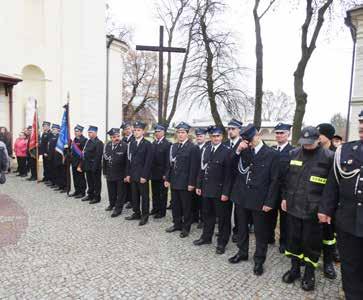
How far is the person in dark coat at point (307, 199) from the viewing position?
409cm

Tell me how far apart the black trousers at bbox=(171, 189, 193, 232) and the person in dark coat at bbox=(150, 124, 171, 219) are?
1021mm

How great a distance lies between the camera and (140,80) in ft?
121

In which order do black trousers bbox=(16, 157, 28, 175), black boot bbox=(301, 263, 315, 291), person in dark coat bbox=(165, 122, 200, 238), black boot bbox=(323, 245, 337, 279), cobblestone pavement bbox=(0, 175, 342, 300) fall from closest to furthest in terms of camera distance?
cobblestone pavement bbox=(0, 175, 342, 300) → black boot bbox=(301, 263, 315, 291) → black boot bbox=(323, 245, 337, 279) → person in dark coat bbox=(165, 122, 200, 238) → black trousers bbox=(16, 157, 28, 175)

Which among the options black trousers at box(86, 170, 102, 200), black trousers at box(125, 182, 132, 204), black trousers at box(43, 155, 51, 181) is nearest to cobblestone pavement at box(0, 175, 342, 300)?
black trousers at box(125, 182, 132, 204)

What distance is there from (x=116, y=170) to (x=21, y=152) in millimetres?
6379

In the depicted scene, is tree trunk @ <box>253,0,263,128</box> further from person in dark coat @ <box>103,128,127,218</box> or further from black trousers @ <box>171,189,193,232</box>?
black trousers @ <box>171,189,193,232</box>

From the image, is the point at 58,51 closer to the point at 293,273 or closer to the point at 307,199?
the point at 307,199

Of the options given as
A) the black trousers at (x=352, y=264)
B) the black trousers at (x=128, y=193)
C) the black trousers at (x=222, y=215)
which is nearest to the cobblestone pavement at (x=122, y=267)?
the black trousers at (x=222, y=215)

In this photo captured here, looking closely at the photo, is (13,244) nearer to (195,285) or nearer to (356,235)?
(195,285)

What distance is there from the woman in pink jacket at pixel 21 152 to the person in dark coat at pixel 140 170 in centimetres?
682

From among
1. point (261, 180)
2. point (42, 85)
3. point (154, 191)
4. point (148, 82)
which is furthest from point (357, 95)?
point (148, 82)

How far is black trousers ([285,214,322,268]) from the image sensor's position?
4.17m

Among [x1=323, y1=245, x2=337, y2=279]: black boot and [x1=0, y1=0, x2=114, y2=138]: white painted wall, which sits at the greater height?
[x1=0, y1=0, x2=114, y2=138]: white painted wall

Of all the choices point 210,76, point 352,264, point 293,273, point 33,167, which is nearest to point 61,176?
point 33,167
